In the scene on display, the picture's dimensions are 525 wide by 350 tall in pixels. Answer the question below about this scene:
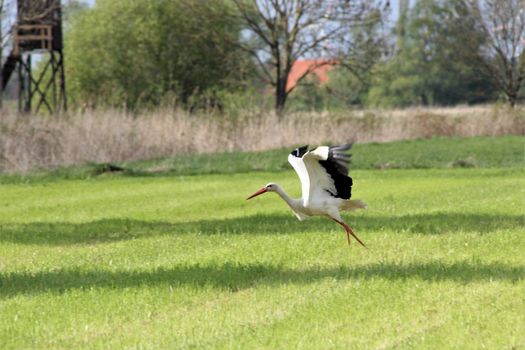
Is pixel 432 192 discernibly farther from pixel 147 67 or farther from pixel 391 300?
pixel 147 67

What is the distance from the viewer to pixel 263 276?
9992mm

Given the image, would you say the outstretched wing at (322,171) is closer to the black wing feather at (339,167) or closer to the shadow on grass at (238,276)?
the black wing feather at (339,167)

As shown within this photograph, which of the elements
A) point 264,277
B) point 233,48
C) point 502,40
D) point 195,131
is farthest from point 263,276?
point 502,40

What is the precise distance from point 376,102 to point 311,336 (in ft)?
287

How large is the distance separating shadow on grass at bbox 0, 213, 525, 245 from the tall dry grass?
13332 mm

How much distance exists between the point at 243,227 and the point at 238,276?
4.29 metres

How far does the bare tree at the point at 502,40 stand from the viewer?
192 ft

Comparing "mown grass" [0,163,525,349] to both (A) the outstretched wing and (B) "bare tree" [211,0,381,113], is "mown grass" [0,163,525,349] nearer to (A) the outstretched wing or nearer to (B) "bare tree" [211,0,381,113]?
(A) the outstretched wing

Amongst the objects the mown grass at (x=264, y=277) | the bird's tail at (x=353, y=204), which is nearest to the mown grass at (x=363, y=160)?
the mown grass at (x=264, y=277)

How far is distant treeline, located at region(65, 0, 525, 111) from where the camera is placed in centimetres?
4906

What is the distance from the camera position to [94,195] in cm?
2150

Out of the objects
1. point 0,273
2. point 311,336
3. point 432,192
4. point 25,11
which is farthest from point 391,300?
point 25,11

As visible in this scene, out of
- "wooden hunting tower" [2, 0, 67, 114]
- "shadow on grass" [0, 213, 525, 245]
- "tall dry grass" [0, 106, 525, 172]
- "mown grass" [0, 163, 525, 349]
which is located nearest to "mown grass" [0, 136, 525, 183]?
"tall dry grass" [0, 106, 525, 172]

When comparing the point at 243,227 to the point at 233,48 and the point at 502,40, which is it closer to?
the point at 233,48
